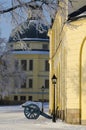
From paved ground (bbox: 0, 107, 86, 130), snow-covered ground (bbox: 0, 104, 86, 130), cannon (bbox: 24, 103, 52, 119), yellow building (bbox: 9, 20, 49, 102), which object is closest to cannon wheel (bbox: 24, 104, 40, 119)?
cannon (bbox: 24, 103, 52, 119)

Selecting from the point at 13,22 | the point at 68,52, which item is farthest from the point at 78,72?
the point at 13,22

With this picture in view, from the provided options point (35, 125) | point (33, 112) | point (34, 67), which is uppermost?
point (35, 125)

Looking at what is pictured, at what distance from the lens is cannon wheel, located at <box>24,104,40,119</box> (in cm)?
3306

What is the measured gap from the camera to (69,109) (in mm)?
28047

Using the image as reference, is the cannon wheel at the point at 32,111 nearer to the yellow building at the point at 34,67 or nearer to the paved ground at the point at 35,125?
the paved ground at the point at 35,125

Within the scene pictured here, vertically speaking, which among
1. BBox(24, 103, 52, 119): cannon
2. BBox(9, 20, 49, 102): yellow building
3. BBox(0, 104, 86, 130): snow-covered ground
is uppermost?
BBox(0, 104, 86, 130): snow-covered ground

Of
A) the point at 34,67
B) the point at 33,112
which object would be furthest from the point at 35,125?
the point at 34,67

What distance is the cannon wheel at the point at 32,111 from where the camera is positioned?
1302 inches

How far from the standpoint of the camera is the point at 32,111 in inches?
1323

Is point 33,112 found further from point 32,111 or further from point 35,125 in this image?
point 35,125

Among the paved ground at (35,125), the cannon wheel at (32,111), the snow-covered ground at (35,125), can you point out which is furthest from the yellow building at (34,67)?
the paved ground at (35,125)

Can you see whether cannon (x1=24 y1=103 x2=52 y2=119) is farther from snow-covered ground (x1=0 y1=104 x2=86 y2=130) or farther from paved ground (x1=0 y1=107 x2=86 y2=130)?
paved ground (x1=0 y1=107 x2=86 y2=130)

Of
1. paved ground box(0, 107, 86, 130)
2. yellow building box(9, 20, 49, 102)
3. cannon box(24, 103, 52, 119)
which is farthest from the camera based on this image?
yellow building box(9, 20, 49, 102)

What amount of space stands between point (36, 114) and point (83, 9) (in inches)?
318
